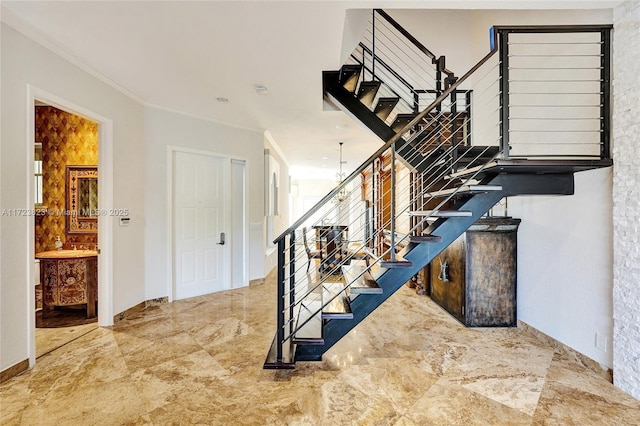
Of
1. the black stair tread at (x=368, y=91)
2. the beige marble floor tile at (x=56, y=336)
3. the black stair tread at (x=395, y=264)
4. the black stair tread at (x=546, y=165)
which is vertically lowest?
the beige marble floor tile at (x=56, y=336)

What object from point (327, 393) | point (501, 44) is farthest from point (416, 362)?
point (501, 44)

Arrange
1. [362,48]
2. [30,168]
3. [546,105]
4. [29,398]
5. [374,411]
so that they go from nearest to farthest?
[374,411] < [29,398] < [30,168] < [546,105] < [362,48]

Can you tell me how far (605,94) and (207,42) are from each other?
10.3 feet

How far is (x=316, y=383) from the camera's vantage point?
2451 mm

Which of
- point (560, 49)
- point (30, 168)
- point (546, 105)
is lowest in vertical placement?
point (30, 168)

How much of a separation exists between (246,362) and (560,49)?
4.01m

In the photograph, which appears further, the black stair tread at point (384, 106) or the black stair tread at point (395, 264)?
the black stair tread at point (384, 106)

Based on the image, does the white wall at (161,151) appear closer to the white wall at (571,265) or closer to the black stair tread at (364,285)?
the black stair tread at (364,285)

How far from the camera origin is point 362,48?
3928 millimetres

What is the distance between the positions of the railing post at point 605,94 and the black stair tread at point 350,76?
87.4 inches

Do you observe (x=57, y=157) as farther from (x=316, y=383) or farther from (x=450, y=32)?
(x=450, y=32)

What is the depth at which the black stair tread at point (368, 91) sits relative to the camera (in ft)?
12.1

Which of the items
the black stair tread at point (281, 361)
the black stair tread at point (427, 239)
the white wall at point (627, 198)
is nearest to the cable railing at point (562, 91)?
the white wall at point (627, 198)

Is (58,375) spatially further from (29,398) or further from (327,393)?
(327,393)
